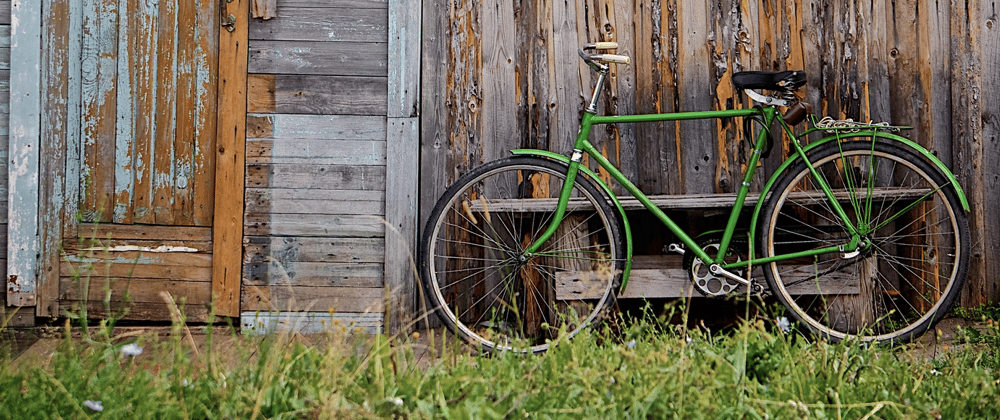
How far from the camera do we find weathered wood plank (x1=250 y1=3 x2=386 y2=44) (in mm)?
3807

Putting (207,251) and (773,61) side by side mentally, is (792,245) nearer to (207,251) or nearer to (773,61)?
(773,61)

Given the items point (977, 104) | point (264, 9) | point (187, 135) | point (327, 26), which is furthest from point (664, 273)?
point (187, 135)

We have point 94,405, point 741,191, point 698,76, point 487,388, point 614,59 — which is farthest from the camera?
point 698,76

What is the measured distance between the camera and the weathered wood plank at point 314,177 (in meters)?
3.81

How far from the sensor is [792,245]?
379 centimetres

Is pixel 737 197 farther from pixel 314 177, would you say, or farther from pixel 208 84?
pixel 208 84

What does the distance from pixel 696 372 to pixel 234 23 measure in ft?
9.04

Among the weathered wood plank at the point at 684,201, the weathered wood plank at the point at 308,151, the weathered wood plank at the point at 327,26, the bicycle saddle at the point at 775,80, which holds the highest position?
the weathered wood plank at the point at 327,26

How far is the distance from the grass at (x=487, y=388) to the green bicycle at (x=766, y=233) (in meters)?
0.93

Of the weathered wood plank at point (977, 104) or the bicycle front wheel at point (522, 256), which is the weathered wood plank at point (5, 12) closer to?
the bicycle front wheel at point (522, 256)

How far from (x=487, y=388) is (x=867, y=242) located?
6.44ft

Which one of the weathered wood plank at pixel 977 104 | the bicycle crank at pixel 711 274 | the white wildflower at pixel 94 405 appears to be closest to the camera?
the white wildflower at pixel 94 405

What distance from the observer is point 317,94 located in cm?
381

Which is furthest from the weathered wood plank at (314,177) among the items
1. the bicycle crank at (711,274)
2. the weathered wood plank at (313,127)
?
the bicycle crank at (711,274)
